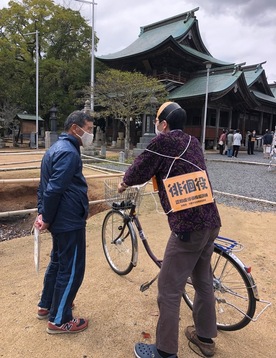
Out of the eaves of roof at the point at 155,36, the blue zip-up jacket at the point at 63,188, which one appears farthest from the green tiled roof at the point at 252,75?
the blue zip-up jacket at the point at 63,188

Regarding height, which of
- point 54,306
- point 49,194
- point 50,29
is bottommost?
point 54,306

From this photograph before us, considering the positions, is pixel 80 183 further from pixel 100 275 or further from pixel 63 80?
pixel 63 80

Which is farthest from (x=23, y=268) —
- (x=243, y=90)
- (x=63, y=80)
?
(x=63, y=80)

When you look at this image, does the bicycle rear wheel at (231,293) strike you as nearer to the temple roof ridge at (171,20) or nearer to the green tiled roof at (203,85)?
the green tiled roof at (203,85)

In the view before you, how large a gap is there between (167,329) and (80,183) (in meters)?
1.19

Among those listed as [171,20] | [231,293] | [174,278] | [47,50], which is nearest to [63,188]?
[174,278]

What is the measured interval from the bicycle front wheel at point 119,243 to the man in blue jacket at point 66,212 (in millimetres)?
780

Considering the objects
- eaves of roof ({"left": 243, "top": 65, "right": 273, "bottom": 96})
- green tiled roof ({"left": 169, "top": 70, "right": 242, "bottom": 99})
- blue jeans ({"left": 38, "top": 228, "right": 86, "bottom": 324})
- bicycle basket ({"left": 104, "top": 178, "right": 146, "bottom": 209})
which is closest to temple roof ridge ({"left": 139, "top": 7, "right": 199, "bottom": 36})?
green tiled roof ({"left": 169, "top": 70, "right": 242, "bottom": 99})

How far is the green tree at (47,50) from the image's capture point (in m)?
22.6

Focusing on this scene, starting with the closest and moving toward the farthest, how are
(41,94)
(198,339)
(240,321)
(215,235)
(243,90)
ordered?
(215,235) < (198,339) < (240,321) < (243,90) < (41,94)

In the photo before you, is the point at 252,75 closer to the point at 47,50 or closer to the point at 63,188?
the point at 47,50

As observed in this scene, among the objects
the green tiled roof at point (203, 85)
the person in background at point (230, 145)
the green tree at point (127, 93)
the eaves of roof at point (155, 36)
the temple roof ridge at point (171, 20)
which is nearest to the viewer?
the green tree at point (127, 93)

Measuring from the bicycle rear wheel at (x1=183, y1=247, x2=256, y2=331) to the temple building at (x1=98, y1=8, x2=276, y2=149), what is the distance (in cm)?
1691

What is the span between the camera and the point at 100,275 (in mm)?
3248
